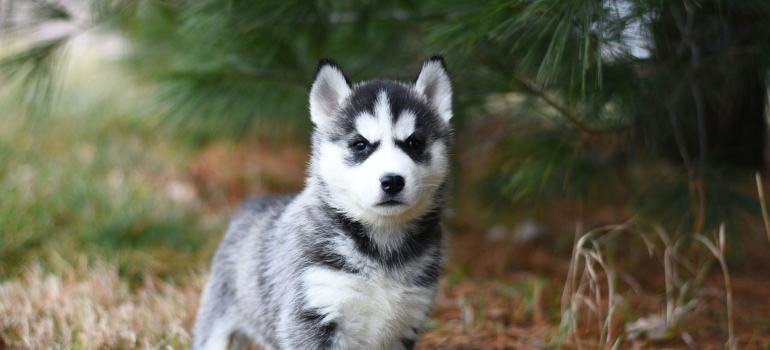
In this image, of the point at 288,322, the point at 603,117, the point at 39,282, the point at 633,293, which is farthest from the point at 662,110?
the point at 39,282

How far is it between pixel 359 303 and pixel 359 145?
565mm

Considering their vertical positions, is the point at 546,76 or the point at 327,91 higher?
the point at 546,76

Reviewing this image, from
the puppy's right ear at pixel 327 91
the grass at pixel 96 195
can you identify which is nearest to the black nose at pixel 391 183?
the puppy's right ear at pixel 327 91

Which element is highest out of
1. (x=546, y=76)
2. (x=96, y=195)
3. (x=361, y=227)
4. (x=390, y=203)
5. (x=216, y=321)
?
(x=546, y=76)

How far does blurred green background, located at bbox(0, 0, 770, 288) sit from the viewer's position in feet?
10.4

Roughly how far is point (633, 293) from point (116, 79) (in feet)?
18.9

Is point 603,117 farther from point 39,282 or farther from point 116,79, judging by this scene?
point 116,79

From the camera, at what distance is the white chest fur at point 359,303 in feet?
8.21

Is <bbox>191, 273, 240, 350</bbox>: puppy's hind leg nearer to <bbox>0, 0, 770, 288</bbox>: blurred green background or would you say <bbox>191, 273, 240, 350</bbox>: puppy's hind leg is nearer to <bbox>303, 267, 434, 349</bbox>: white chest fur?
<bbox>303, 267, 434, 349</bbox>: white chest fur

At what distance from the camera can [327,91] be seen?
9.15 ft

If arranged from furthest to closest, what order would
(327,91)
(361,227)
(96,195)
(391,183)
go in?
(96,195) → (327,91) → (361,227) → (391,183)

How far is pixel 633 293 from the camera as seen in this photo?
4281mm

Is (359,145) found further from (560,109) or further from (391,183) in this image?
(560,109)

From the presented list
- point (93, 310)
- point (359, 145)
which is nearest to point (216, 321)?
point (93, 310)
